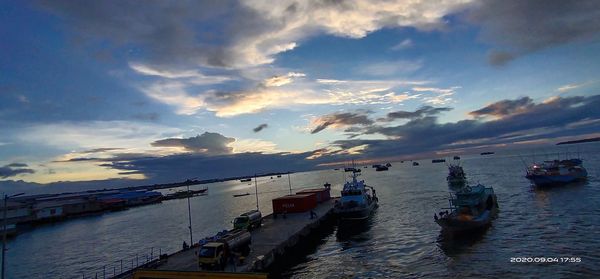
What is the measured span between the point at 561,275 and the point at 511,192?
6364 cm

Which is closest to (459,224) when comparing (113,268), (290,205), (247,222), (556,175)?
(247,222)

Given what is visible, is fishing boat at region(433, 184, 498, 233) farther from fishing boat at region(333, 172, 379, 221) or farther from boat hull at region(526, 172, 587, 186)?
boat hull at region(526, 172, 587, 186)

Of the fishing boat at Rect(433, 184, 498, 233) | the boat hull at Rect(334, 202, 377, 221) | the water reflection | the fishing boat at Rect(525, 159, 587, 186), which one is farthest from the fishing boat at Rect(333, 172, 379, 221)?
the fishing boat at Rect(525, 159, 587, 186)

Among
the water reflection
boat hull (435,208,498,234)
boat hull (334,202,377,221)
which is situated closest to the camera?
the water reflection

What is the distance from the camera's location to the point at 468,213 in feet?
160

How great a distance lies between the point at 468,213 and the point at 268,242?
29.4m

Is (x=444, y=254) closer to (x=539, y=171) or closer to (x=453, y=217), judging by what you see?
(x=453, y=217)

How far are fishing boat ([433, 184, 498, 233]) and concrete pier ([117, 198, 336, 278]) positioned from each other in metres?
19.6

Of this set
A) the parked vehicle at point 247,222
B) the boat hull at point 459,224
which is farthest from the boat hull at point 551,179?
the parked vehicle at point 247,222

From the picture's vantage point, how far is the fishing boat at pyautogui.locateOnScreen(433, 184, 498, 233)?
45.2 meters

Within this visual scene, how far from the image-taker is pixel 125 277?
30.8 meters

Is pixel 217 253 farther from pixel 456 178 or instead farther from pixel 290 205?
pixel 456 178

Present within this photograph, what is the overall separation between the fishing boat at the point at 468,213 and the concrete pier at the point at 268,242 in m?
19.6

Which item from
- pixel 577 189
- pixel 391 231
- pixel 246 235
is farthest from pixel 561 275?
pixel 577 189
